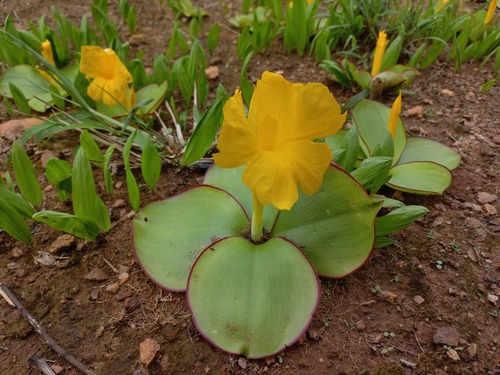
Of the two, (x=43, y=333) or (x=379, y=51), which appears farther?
(x=379, y=51)

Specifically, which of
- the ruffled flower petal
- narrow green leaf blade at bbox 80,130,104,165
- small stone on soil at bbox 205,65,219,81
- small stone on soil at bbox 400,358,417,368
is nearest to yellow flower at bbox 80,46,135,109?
narrow green leaf blade at bbox 80,130,104,165

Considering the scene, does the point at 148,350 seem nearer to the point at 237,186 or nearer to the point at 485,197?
the point at 237,186

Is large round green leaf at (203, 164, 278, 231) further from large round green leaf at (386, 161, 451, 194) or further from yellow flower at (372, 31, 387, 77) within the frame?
yellow flower at (372, 31, 387, 77)

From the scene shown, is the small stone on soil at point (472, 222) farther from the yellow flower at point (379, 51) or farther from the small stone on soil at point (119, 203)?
the small stone on soil at point (119, 203)

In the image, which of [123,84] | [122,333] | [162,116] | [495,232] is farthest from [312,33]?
[122,333]

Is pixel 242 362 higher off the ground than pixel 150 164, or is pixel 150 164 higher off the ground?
pixel 150 164

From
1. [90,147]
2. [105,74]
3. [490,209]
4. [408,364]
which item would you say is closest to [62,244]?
[90,147]

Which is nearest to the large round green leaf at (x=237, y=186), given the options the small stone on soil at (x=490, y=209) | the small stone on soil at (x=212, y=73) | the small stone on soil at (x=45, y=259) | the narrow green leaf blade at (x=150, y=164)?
the narrow green leaf blade at (x=150, y=164)
